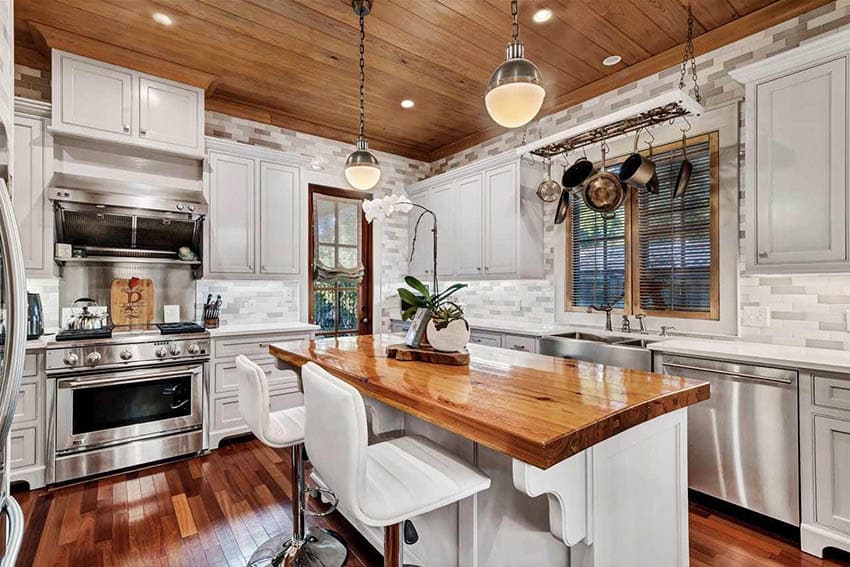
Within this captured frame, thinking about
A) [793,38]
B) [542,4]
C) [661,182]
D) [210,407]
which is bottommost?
[210,407]

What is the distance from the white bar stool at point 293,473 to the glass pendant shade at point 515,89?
1439 mm

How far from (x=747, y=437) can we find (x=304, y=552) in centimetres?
233

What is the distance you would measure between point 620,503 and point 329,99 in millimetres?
3736

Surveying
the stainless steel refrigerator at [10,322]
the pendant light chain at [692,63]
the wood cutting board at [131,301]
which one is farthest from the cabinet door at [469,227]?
the stainless steel refrigerator at [10,322]

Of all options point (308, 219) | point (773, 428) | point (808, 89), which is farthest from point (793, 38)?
point (308, 219)

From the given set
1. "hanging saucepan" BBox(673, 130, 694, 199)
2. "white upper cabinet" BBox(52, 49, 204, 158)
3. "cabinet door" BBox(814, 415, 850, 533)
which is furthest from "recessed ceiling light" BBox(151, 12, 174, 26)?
"cabinet door" BBox(814, 415, 850, 533)

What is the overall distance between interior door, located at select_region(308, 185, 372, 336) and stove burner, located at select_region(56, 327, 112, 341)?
1.83 meters

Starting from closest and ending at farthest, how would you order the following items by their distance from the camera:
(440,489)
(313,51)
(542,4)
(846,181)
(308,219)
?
(440,489) < (846,181) < (542,4) < (313,51) < (308,219)

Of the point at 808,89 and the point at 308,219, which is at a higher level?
the point at 808,89

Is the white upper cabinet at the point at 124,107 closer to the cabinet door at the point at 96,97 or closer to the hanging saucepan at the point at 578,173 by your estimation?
the cabinet door at the point at 96,97

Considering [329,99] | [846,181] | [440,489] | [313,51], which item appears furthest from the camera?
[329,99]

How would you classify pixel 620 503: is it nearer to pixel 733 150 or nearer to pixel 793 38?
pixel 733 150

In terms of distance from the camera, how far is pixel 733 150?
2.75m

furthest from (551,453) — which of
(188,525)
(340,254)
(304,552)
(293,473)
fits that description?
(340,254)
